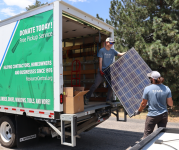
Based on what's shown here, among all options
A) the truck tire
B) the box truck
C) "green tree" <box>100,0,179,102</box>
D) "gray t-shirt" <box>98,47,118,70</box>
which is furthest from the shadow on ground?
"green tree" <box>100,0,179,102</box>

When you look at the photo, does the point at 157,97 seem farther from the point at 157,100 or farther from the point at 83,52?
the point at 83,52

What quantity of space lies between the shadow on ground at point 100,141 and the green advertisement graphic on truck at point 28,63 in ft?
5.12

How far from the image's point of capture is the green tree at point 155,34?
1012 centimetres

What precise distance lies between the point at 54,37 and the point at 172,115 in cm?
978

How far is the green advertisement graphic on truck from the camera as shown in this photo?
4512mm

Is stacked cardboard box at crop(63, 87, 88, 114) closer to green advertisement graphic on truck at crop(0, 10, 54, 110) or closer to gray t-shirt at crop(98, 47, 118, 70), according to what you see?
green advertisement graphic on truck at crop(0, 10, 54, 110)

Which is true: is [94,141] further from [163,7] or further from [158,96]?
[163,7]

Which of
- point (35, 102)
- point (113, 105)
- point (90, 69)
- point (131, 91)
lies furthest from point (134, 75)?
point (35, 102)

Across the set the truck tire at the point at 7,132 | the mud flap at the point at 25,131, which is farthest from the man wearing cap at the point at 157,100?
the truck tire at the point at 7,132

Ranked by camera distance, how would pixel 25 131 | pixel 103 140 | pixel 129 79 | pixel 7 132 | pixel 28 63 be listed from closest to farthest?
pixel 28 63 < pixel 25 131 < pixel 129 79 < pixel 7 132 < pixel 103 140

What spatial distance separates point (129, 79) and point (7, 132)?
3.63 meters

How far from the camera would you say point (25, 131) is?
523cm

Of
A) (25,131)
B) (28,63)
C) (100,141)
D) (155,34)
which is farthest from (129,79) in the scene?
(155,34)

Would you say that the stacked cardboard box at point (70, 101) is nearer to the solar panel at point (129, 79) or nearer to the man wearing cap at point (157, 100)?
the solar panel at point (129, 79)
